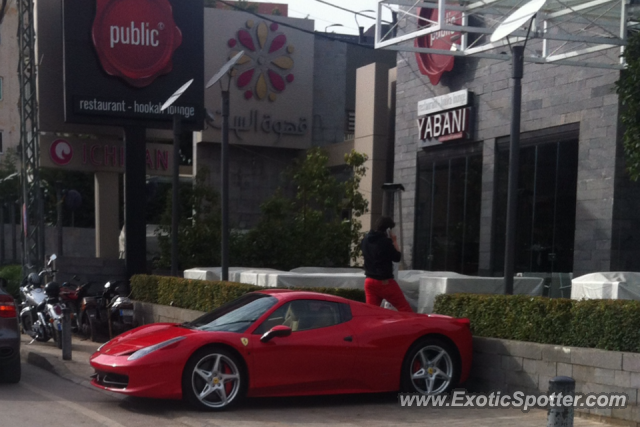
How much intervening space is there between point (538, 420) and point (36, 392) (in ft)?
18.3

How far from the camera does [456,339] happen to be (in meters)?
9.32

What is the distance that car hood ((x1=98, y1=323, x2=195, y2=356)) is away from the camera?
28.1 feet

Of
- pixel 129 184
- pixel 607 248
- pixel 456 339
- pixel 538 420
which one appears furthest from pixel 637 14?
pixel 129 184

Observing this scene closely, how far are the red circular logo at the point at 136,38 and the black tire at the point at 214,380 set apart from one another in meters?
12.7

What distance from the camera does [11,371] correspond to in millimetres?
10078

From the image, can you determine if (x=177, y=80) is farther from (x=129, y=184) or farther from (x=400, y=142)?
(x=400, y=142)

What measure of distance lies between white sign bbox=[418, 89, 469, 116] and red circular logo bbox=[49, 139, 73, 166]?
9339 mm

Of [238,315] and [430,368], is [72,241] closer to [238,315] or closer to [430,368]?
[238,315]

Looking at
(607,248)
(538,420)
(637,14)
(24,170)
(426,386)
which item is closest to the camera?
(538,420)

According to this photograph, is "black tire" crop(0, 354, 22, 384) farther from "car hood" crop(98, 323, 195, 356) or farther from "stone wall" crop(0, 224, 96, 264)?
"stone wall" crop(0, 224, 96, 264)

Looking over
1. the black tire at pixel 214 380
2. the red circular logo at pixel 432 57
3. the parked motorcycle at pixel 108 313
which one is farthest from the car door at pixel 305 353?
the red circular logo at pixel 432 57

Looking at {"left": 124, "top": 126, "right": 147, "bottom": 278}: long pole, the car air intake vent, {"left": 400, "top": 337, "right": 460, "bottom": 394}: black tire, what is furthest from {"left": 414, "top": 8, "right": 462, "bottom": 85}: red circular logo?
the car air intake vent

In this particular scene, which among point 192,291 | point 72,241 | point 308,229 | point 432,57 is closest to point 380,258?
point 192,291

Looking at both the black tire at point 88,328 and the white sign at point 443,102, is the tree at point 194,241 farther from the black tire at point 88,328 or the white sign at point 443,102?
the white sign at point 443,102
